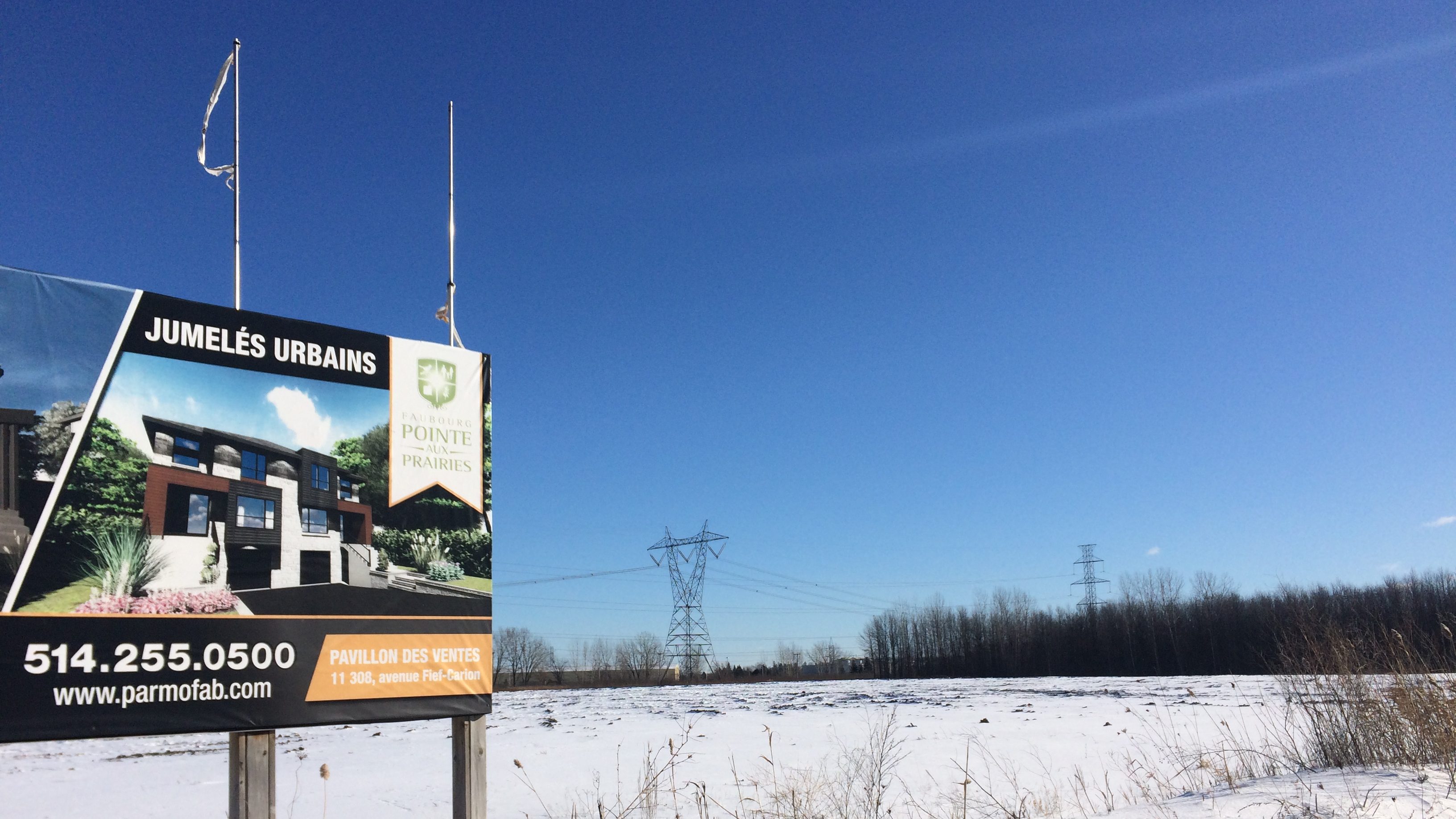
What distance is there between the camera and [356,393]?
694 cm

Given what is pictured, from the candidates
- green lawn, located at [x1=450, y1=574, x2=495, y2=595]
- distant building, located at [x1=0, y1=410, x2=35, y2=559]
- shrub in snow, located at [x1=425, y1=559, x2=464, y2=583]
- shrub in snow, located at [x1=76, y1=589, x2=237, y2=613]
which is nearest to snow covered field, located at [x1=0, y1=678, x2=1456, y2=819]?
green lawn, located at [x1=450, y1=574, x2=495, y2=595]

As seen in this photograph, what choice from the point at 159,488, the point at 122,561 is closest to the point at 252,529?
the point at 159,488

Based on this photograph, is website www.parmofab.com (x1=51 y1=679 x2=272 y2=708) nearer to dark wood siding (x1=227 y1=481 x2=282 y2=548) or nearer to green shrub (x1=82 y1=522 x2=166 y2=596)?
green shrub (x1=82 y1=522 x2=166 y2=596)

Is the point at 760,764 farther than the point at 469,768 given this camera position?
Yes

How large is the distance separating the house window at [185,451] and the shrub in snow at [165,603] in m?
0.84

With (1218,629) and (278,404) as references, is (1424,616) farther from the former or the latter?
(278,404)

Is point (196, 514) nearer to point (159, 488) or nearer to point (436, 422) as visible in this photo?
point (159, 488)

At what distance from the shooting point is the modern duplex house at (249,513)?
5.94m

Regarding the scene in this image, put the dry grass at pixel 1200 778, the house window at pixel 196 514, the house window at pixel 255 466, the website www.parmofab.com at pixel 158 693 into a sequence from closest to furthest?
the website www.parmofab.com at pixel 158 693 < the house window at pixel 196 514 < the house window at pixel 255 466 < the dry grass at pixel 1200 778

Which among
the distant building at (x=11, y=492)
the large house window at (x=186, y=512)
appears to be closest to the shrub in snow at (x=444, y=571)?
the large house window at (x=186, y=512)

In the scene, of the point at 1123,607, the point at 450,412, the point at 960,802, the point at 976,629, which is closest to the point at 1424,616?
the point at 1123,607

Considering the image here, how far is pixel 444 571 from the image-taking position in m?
7.16

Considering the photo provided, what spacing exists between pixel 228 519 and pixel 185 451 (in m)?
0.53

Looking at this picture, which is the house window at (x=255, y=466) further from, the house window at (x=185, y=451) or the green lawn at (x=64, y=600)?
the green lawn at (x=64, y=600)
